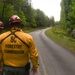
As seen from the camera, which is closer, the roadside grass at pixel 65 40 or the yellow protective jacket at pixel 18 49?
the yellow protective jacket at pixel 18 49

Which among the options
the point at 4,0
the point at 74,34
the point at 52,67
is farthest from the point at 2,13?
the point at 52,67

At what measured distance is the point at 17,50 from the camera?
5.81 metres

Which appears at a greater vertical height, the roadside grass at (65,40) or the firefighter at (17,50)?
the firefighter at (17,50)

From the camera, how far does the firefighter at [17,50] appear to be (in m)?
5.80

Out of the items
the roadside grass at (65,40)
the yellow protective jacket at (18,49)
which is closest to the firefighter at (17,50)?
the yellow protective jacket at (18,49)

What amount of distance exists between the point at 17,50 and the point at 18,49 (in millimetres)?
29

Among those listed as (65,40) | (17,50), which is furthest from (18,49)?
(65,40)

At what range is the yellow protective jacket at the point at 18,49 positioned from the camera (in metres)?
5.79

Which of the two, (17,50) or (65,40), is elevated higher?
(17,50)

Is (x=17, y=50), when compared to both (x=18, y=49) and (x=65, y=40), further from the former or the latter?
(x=65, y=40)

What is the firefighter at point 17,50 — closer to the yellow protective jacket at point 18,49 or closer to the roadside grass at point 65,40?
the yellow protective jacket at point 18,49

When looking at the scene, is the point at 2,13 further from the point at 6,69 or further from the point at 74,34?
the point at 6,69

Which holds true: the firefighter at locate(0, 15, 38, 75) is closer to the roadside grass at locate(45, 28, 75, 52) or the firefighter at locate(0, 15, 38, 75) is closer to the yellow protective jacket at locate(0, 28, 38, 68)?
the yellow protective jacket at locate(0, 28, 38, 68)

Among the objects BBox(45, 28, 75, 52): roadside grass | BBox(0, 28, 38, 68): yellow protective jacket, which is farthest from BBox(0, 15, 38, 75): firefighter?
BBox(45, 28, 75, 52): roadside grass
